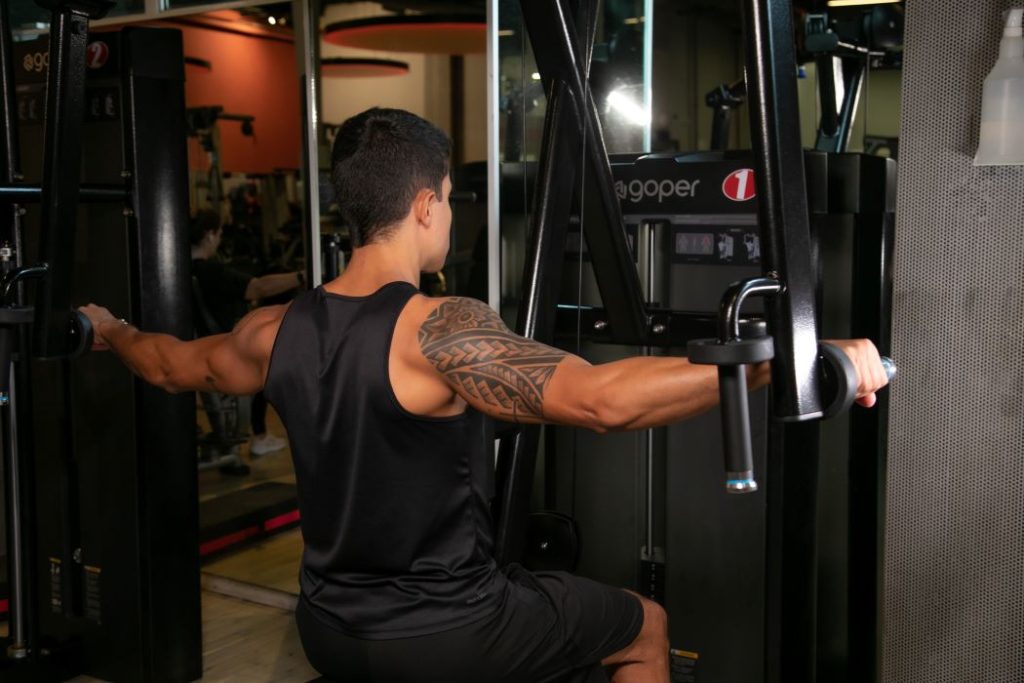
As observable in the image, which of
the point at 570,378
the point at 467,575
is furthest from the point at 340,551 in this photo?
the point at 570,378

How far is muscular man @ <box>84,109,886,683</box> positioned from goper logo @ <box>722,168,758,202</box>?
1032 millimetres

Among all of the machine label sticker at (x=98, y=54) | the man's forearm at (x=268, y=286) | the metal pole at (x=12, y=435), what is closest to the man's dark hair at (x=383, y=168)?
the metal pole at (x=12, y=435)

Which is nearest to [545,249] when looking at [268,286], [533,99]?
[533,99]

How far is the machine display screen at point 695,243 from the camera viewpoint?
2.77 meters

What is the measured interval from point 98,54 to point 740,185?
1.82 m

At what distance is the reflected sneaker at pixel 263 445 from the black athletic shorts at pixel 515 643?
15.1ft

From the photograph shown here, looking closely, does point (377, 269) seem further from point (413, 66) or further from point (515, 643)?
point (413, 66)

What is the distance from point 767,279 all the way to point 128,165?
2242mm

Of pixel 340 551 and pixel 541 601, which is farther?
pixel 541 601

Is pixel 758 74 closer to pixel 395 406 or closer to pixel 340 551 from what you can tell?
pixel 395 406

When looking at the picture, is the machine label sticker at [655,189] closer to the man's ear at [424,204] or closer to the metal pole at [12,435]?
the man's ear at [424,204]

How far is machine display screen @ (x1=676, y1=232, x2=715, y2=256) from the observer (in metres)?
2.77

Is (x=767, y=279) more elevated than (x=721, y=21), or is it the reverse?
(x=721, y=21)

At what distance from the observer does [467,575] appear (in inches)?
72.3
